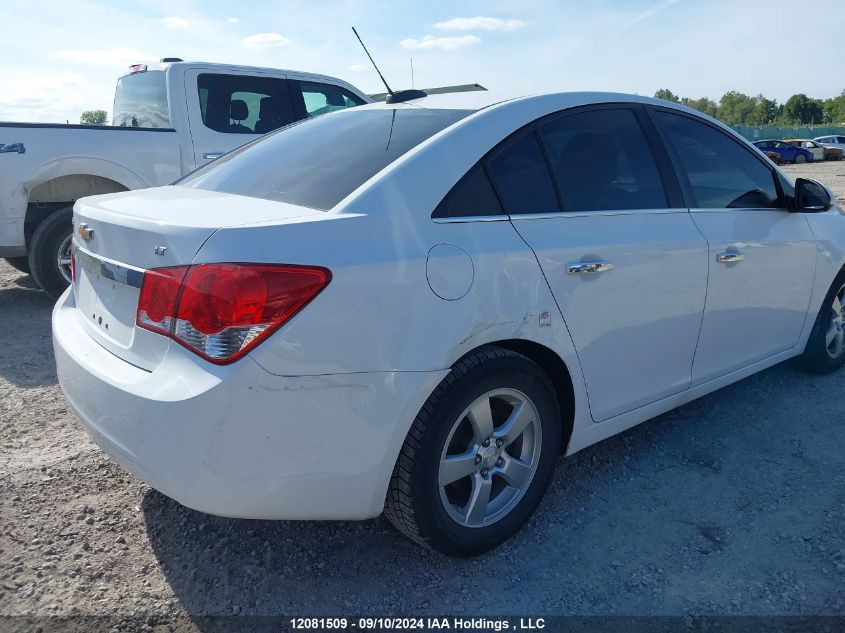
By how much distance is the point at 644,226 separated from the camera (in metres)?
3.00

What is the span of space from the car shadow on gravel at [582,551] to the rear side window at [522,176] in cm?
129

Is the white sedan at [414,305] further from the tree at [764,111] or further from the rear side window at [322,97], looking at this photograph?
the tree at [764,111]

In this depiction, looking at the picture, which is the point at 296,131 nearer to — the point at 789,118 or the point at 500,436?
Answer: the point at 500,436

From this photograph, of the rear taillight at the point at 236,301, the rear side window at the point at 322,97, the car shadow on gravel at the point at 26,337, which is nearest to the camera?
the rear taillight at the point at 236,301

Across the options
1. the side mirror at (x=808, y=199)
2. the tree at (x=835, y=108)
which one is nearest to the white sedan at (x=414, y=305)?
the side mirror at (x=808, y=199)

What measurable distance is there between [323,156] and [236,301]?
1007mm

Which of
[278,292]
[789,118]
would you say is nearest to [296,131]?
→ [278,292]

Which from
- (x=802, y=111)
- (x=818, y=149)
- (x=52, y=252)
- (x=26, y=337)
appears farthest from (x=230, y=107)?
(x=802, y=111)

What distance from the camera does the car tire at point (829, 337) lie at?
4305 mm

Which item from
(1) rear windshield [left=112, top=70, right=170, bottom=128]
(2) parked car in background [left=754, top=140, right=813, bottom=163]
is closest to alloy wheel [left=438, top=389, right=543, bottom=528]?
(1) rear windshield [left=112, top=70, right=170, bottom=128]

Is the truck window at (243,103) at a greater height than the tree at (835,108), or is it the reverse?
the tree at (835,108)

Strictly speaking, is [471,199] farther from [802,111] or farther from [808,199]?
[802,111]

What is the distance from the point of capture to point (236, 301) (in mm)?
2018

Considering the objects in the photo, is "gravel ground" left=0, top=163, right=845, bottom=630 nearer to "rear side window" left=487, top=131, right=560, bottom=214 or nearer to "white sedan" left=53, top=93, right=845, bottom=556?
"white sedan" left=53, top=93, right=845, bottom=556
